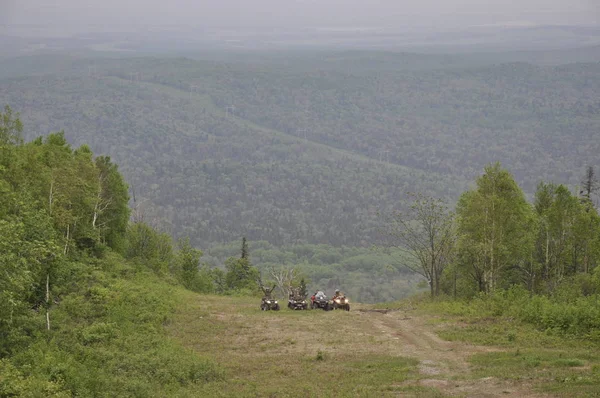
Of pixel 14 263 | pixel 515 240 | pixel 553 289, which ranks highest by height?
pixel 14 263

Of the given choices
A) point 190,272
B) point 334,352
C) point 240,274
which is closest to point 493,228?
point 334,352

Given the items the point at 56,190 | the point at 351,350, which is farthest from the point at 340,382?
the point at 56,190

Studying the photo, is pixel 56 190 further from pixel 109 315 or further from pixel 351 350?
pixel 351 350

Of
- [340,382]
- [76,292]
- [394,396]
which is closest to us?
[394,396]

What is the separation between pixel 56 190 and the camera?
35625 mm

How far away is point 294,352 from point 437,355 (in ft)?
18.7

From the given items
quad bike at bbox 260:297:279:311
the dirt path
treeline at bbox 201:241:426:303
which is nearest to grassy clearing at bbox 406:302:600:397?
the dirt path

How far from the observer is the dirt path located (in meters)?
20.9

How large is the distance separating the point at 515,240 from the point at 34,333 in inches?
1091

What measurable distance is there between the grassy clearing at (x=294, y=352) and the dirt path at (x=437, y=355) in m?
0.56

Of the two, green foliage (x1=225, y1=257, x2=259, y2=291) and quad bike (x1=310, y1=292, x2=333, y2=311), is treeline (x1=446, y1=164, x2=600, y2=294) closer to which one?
quad bike (x1=310, y1=292, x2=333, y2=311)

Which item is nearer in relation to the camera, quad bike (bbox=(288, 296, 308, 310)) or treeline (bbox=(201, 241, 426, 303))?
quad bike (bbox=(288, 296, 308, 310))

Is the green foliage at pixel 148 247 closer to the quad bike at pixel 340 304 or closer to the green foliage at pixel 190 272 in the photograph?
the green foliage at pixel 190 272

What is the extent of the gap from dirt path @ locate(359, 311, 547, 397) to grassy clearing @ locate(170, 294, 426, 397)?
0.56 metres
